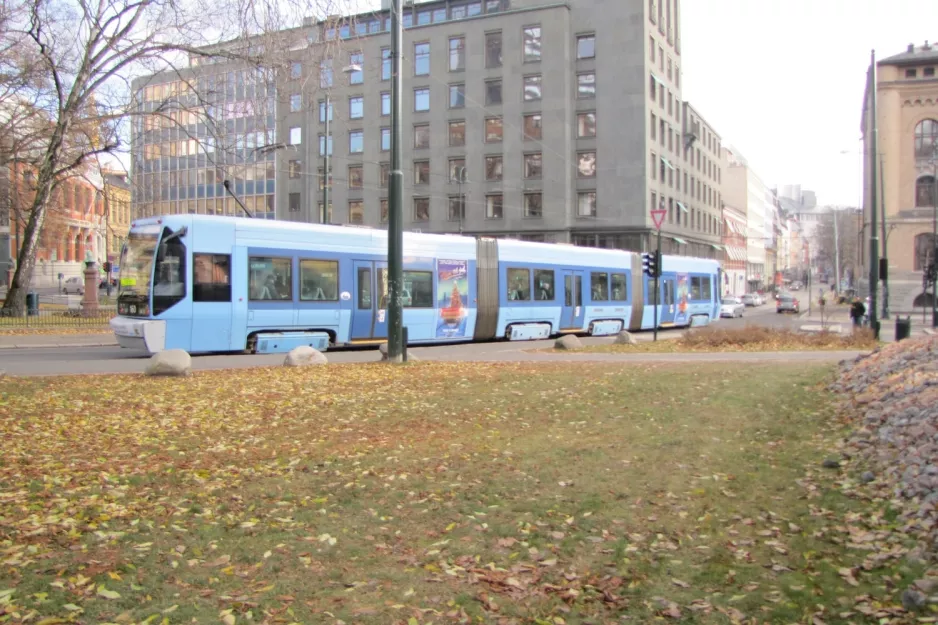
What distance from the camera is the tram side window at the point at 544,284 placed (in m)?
26.9

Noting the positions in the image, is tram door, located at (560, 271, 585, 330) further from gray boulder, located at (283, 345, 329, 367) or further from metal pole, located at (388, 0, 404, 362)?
gray boulder, located at (283, 345, 329, 367)

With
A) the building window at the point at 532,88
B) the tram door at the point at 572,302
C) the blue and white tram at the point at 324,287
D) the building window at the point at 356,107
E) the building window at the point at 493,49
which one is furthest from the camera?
the building window at the point at 356,107

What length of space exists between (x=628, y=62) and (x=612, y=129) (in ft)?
16.1

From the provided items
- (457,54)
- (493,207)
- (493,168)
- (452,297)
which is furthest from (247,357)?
(457,54)

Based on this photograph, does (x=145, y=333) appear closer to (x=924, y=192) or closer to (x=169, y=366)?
(x=169, y=366)

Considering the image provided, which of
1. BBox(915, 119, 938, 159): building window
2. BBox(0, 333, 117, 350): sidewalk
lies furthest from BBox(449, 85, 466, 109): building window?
BBox(0, 333, 117, 350): sidewalk

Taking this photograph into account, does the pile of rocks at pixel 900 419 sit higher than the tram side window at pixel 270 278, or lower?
lower

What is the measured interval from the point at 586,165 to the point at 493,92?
29.8 ft

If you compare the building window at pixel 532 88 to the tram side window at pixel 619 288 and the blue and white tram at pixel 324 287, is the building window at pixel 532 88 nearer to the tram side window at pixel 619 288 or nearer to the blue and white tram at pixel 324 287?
the tram side window at pixel 619 288

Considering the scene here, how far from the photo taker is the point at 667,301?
34156 millimetres

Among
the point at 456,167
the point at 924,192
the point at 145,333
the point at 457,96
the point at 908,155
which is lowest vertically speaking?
the point at 145,333

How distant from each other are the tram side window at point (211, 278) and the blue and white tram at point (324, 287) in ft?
0.08

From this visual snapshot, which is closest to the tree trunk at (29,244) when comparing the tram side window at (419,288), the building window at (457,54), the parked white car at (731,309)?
the tram side window at (419,288)

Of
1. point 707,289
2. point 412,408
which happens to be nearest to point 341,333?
point 412,408
